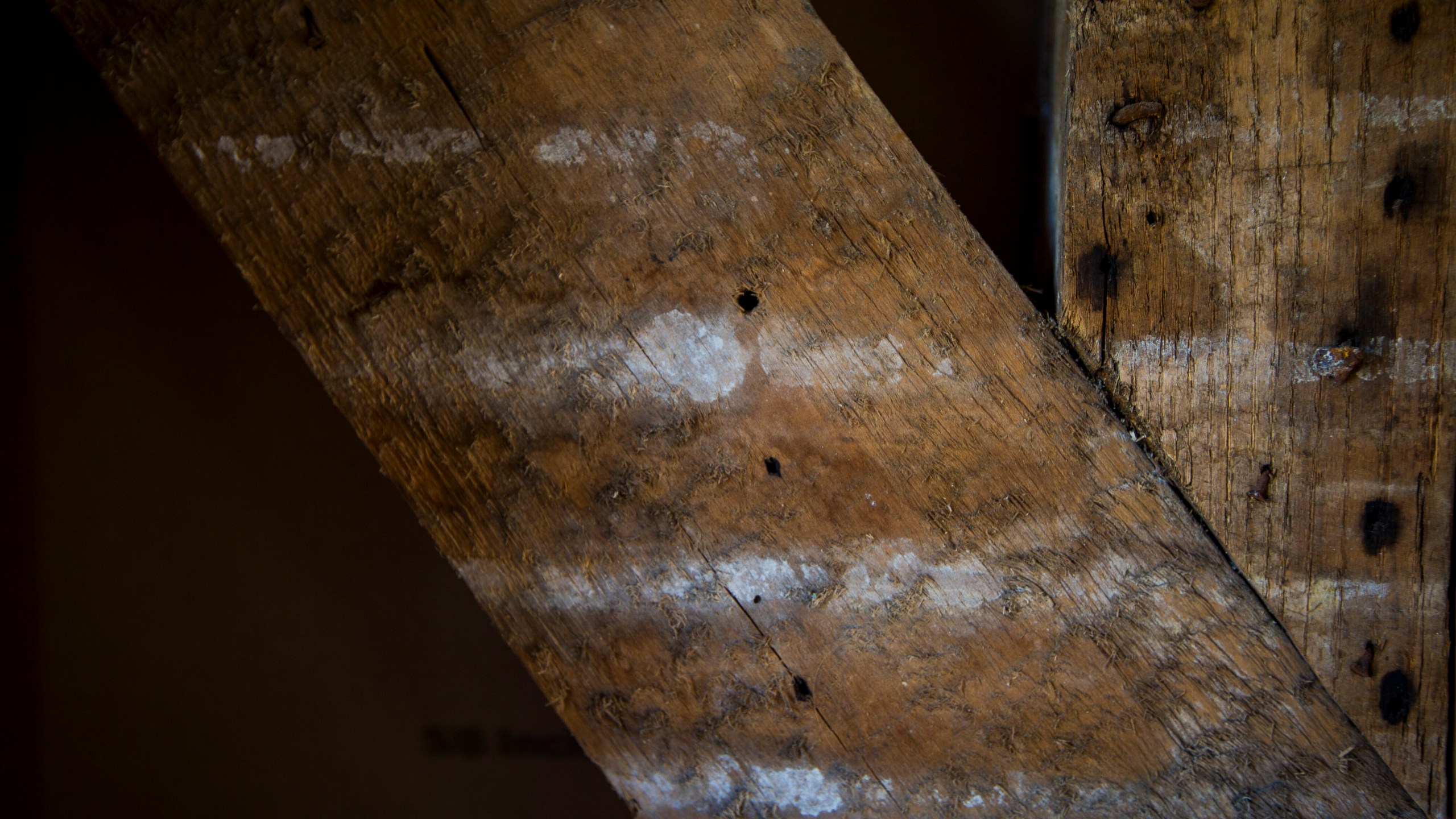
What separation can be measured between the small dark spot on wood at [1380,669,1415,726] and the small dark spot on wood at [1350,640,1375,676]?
0.02m

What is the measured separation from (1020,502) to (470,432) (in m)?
0.69

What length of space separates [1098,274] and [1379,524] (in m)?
0.46

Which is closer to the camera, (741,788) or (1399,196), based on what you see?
(1399,196)

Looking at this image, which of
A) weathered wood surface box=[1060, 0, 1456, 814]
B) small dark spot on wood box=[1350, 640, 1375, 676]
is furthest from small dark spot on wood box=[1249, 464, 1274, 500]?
small dark spot on wood box=[1350, 640, 1375, 676]

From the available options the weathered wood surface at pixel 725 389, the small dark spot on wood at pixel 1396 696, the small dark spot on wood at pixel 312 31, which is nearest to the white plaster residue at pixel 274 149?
the weathered wood surface at pixel 725 389

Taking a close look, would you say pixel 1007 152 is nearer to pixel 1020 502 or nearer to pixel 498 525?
pixel 1020 502

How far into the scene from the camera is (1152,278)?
2.52 ft

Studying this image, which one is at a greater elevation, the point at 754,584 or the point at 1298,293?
the point at 1298,293

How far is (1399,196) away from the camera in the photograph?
0.74 meters

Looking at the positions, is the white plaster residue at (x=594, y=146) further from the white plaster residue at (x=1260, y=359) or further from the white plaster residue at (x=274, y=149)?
the white plaster residue at (x=1260, y=359)

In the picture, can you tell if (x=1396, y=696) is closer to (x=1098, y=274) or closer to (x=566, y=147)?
(x=1098, y=274)

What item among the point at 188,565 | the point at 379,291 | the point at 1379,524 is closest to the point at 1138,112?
the point at 1379,524

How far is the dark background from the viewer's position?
1.42 meters

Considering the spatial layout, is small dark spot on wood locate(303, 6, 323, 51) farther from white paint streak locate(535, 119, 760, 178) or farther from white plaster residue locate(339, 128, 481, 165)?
white paint streak locate(535, 119, 760, 178)
